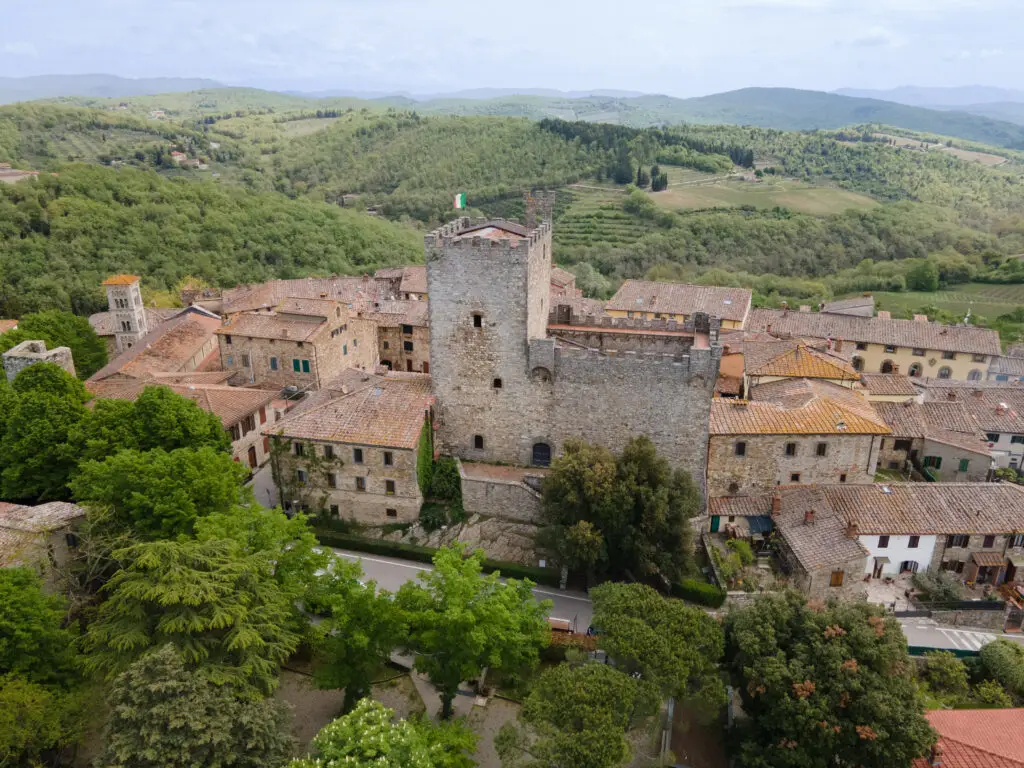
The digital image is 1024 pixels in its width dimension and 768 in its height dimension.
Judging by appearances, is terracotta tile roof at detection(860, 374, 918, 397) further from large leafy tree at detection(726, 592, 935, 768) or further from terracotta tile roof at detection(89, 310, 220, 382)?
terracotta tile roof at detection(89, 310, 220, 382)

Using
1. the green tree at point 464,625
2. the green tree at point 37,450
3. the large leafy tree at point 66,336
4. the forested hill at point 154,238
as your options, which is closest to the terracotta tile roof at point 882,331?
the green tree at point 464,625

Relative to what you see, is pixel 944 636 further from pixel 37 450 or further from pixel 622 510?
pixel 37 450

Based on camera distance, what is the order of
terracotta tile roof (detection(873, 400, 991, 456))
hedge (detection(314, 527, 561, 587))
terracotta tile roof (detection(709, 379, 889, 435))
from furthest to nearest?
terracotta tile roof (detection(873, 400, 991, 456))
terracotta tile roof (detection(709, 379, 889, 435))
hedge (detection(314, 527, 561, 587))

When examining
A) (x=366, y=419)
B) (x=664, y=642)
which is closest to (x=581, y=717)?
(x=664, y=642)

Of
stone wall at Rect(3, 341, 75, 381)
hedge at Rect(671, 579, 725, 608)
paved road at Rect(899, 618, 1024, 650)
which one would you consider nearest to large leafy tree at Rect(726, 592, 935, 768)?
hedge at Rect(671, 579, 725, 608)

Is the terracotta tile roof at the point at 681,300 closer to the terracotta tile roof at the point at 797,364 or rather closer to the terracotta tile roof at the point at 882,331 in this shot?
the terracotta tile roof at the point at 882,331

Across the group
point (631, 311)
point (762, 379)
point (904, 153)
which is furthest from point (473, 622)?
point (904, 153)
